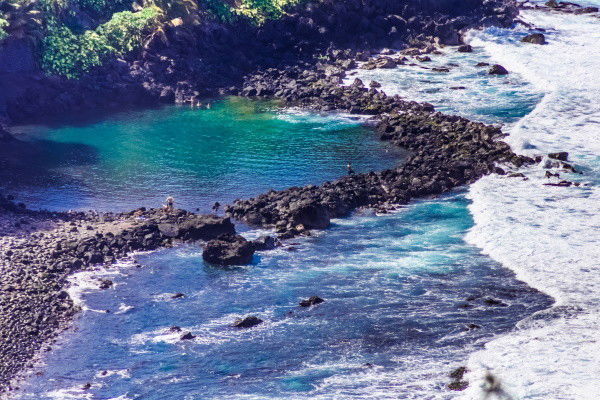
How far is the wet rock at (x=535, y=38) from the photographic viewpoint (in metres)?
75.5

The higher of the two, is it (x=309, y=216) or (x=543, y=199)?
(x=543, y=199)

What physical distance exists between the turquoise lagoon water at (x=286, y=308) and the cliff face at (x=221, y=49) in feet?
47.3

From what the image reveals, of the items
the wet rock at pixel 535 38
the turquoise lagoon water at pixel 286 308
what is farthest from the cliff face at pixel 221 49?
the turquoise lagoon water at pixel 286 308

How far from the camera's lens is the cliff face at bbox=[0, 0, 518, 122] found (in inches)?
2493

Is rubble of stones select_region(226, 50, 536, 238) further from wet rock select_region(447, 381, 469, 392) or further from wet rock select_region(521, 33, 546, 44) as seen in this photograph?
wet rock select_region(521, 33, 546, 44)

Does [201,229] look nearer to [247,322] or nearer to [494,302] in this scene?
[247,322]

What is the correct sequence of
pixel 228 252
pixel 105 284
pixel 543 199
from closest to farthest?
pixel 105 284, pixel 228 252, pixel 543 199

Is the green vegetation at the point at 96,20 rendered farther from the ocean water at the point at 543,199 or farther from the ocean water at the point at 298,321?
the ocean water at the point at 298,321

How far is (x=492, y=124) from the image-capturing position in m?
56.0

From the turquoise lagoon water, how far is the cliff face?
14.4 metres

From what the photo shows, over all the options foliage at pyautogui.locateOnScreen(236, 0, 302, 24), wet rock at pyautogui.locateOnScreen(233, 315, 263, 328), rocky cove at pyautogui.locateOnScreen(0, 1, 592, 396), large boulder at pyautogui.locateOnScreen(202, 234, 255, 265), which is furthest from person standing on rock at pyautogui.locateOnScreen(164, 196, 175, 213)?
foliage at pyautogui.locateOnScreen(236, 0, 302, 24)

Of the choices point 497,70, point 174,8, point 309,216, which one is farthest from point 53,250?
point 497,70

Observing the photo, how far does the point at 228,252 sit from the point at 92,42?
110ft

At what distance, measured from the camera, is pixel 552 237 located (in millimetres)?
39750
